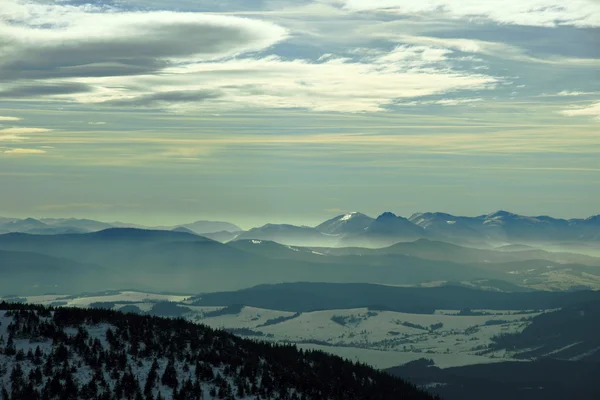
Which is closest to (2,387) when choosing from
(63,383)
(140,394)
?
(63,383)

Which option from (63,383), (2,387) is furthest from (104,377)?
(2,387)

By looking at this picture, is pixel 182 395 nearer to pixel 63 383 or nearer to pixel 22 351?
pixel 63 383

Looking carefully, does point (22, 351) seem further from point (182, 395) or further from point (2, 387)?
point (182, 395)

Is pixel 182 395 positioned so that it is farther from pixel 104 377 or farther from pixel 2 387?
pixel 2 387

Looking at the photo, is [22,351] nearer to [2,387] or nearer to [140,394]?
[2,387]

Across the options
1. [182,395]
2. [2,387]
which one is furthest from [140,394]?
[2,387]

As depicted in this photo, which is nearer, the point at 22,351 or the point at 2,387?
the point at 2,387
